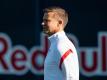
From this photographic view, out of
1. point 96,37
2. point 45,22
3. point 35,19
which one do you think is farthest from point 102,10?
point 45,22

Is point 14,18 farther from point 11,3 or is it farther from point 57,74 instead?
point 57,74

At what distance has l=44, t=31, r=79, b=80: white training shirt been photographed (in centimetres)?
402

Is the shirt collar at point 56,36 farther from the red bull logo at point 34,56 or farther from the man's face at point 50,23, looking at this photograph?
the red bull logo at point 34,56

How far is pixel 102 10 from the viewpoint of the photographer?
8719mm

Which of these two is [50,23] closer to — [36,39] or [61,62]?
[61,62]

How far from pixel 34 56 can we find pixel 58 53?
4573mm

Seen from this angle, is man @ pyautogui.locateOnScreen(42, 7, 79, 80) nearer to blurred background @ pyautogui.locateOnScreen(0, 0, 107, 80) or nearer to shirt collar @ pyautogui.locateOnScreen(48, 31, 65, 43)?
shirt collar @ pyautogui.locateOnScreen(48, 31, 65, 43)

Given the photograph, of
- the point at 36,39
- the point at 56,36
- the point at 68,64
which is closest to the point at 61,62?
the point at 68,64

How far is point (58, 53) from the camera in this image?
13.4 ft

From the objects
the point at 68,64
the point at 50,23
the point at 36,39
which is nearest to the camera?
the point at 68,64

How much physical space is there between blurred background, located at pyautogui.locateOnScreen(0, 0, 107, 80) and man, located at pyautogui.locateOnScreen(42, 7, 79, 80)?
440 centimetres

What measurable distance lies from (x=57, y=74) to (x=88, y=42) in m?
4.63

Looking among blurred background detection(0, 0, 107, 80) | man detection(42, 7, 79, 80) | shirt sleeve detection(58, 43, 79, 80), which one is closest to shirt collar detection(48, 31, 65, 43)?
man detection(42, 7, 79, 80)

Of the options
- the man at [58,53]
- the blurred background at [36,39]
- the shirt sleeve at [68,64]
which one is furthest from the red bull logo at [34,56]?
the shirt sleeve at [68,64]
